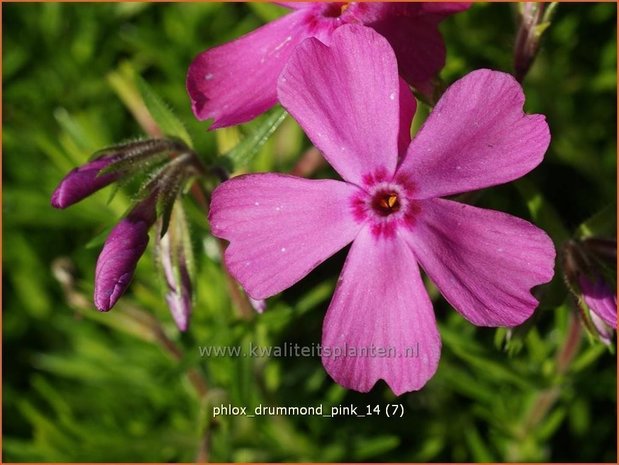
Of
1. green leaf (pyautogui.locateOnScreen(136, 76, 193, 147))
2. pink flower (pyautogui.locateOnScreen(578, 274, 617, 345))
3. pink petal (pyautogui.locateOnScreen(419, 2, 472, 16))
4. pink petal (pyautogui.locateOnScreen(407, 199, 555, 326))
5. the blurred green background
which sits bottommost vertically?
the blurred green background

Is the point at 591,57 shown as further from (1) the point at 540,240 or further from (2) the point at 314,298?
(1) the point at 540,240

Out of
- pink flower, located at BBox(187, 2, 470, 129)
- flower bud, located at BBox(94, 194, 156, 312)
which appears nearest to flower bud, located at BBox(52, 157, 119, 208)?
flower bud, located at BBox(94, 194, 156, 312)

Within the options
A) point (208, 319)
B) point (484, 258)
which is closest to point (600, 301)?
point (484, 258)

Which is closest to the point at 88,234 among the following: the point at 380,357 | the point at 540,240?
the point at 380,357

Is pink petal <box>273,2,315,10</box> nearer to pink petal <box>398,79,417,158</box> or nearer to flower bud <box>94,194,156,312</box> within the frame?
pink petal <box>398,79,417,158</box>

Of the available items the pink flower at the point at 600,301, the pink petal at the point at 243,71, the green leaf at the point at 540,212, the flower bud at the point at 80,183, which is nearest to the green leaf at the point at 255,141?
the pink petal at the point at 243,71

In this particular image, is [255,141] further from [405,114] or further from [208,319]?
[208,319]
